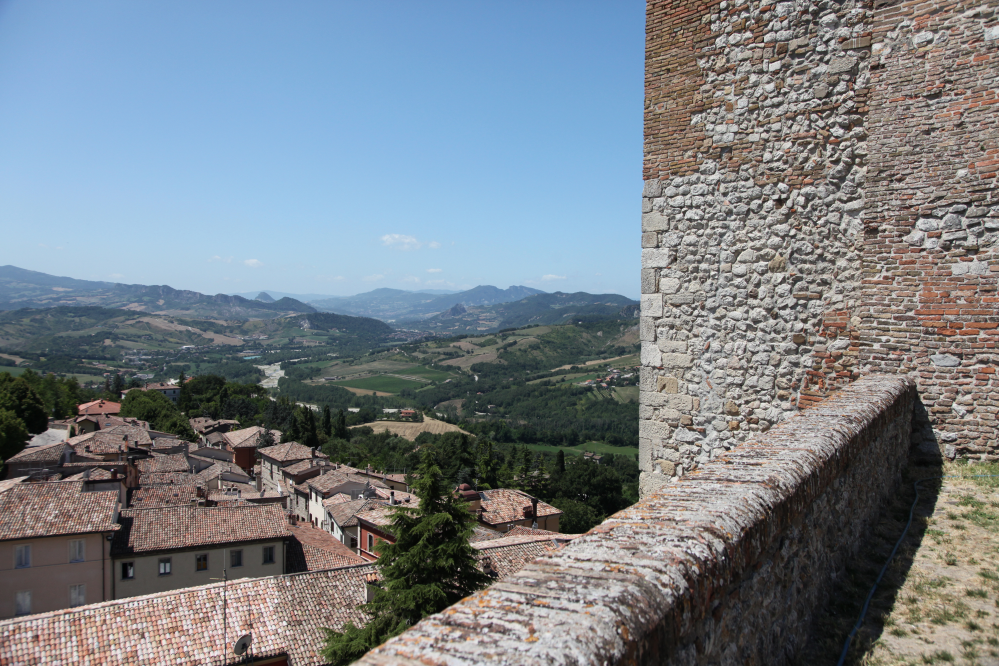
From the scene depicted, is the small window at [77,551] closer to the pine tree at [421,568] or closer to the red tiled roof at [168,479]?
the pine tree at [421,568]

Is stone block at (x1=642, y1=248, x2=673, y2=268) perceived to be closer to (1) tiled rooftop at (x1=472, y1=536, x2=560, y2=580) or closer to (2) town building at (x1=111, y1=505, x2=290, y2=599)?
(1) tiled rooftop at (x1=472, y1=536, x2=560, y2=580)

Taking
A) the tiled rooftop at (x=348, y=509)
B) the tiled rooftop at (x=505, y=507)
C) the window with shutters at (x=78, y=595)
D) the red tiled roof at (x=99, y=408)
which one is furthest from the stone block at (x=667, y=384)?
the red tiled roof at (x=99, y=408)

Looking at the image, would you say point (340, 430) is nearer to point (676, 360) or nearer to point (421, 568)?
point (421, 568)

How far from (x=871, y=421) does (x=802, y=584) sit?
5.15 ft

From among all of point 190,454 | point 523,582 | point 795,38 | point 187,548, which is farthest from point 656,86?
point 190,454

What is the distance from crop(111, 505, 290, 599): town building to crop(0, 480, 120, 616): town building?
0.87m

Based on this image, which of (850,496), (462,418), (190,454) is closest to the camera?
(850,496)

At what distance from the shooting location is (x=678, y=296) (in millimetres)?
6004

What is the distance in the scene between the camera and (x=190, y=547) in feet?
88.4

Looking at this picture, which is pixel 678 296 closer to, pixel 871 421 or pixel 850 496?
pixel 871 421

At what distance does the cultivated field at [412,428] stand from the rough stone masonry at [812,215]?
282ft

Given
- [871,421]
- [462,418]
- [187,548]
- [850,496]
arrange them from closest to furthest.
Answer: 1. [850,496]
2. [871,421]
3. [187,548]
4. [462,418]

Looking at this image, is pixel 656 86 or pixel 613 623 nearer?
pixel 613 623

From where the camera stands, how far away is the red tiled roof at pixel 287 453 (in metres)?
61.8
